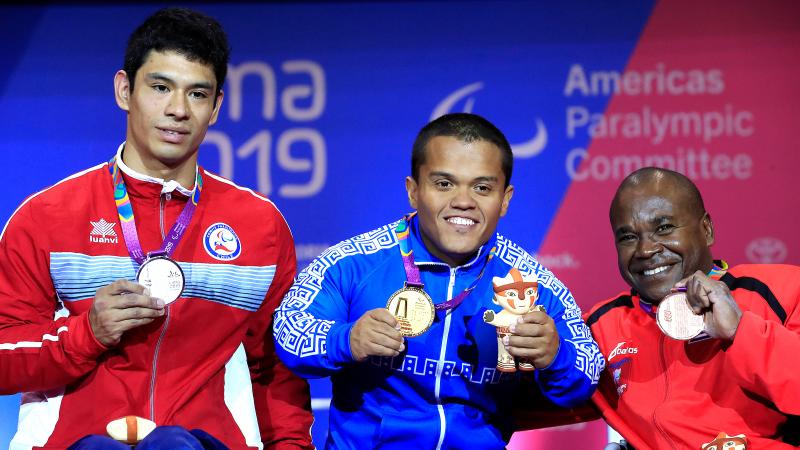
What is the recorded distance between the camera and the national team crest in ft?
9.46

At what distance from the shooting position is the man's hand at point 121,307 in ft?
8.16

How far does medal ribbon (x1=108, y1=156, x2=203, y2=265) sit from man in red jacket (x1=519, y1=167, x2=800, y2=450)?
1.12 m

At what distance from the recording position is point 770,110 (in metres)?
4.70

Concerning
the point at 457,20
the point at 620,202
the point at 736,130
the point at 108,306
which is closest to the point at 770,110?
the point at 736,130

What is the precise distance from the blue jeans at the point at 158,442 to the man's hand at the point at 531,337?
2.60 feet

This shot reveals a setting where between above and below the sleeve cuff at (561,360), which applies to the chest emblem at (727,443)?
below

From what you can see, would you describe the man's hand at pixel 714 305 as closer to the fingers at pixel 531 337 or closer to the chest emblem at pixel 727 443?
the chest emblem at pixel 727 443

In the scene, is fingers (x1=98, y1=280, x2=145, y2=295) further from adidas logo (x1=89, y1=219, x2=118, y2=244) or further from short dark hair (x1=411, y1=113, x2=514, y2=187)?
short dark hair (x1=411, y1=113, x2=514, y2=187)

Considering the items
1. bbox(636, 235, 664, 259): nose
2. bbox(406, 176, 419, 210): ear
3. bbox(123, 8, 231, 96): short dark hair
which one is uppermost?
bbox(123, 8, 231, 96): short dark hair

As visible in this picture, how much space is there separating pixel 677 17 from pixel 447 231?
2.54 m

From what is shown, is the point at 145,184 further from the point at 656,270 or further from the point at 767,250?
the point at 767,250

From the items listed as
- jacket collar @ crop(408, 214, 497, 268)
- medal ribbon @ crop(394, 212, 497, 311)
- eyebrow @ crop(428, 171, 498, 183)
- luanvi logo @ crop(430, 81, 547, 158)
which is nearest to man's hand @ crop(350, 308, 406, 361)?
medal ribbon @ crop(394, 212, 497, 311)

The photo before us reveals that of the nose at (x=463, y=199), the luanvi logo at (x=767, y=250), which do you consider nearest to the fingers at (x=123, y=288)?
the nose at (x=463, y=199)

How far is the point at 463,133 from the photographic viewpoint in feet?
9.16
